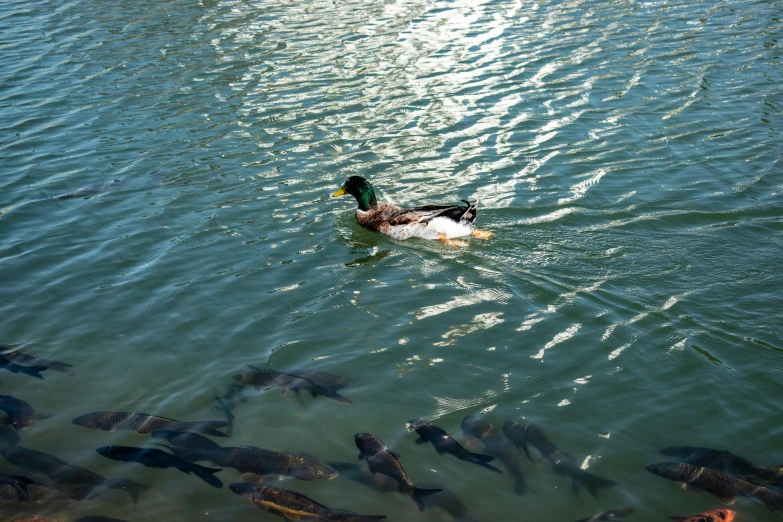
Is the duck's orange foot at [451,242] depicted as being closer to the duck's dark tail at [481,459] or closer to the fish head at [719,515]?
the duck's dark tail at [481,459]

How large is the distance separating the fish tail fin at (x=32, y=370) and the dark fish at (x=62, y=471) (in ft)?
4.23

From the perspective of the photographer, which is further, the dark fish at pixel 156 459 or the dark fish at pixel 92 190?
the dark fish at pixel 92 190

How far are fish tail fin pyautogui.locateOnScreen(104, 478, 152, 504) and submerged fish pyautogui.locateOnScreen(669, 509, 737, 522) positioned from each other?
416 cm

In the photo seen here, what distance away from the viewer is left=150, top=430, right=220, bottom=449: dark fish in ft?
20.9

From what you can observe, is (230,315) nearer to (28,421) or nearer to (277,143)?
(28,421)

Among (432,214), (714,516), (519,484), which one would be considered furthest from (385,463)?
(432,214)

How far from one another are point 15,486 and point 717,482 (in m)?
5.54

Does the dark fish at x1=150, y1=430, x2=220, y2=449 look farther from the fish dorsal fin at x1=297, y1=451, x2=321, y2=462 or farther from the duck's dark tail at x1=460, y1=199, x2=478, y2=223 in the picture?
the duck's dark tail at x1=460, y1=199, x2=478, y2=223

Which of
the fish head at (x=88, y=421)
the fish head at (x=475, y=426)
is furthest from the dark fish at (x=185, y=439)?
the fish head at (x=475, y=426)

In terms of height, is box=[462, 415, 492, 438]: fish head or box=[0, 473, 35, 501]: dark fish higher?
box=[0, 473, 35, 501]: dark fish

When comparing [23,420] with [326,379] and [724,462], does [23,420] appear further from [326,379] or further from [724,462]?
[724,462]

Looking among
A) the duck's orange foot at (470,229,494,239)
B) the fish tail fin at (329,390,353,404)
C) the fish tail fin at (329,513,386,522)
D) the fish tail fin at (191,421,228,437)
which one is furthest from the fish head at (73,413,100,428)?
the duck's orange foot at (470,229,494,239)

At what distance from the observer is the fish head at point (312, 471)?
19.8ft

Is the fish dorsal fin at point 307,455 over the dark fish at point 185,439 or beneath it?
beneath
